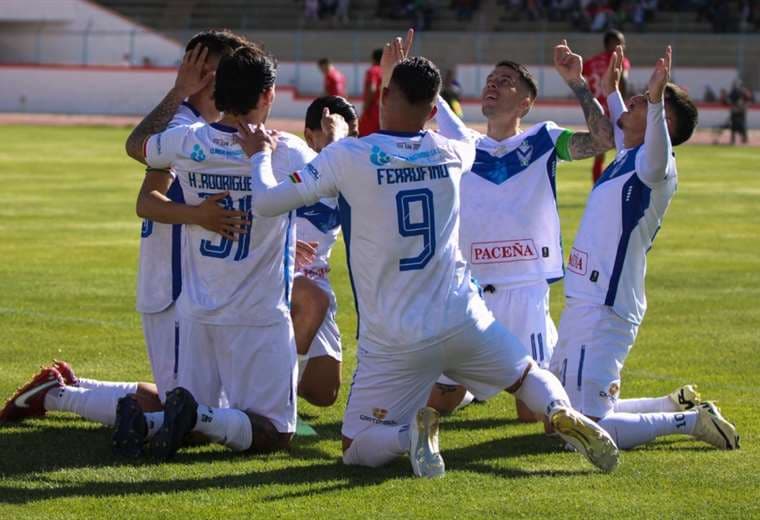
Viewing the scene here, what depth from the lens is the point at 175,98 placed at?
7.31 m

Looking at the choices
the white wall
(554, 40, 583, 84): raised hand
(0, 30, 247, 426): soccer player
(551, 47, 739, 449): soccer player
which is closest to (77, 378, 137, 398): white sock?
(0, 30, 247, 426): soccer player

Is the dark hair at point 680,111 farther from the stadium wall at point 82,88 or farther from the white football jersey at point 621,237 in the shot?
the stadium wall at point 82,88

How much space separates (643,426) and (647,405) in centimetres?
58

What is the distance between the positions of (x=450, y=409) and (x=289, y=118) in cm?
4110

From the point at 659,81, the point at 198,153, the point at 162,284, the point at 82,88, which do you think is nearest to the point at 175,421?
the point at 162,284

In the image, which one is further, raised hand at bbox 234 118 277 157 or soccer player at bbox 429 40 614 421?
soccer player at bbox 429 40 614 421

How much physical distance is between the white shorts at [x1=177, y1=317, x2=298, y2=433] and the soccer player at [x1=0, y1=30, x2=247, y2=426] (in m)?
0.21

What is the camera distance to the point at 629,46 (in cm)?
4947

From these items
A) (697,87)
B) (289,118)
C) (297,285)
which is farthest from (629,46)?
(297,285)

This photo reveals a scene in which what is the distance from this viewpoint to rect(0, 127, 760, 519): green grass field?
249 inches

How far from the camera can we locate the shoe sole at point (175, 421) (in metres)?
6.79

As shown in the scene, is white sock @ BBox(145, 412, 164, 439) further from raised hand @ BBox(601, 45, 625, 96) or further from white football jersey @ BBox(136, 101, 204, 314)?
raised hand @ BBox(601, 45, 625, 96)

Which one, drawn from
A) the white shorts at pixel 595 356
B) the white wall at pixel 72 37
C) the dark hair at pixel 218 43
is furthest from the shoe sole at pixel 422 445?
the white wall at pixel 72 37

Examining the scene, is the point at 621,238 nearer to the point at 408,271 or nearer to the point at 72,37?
the point at 408,271
